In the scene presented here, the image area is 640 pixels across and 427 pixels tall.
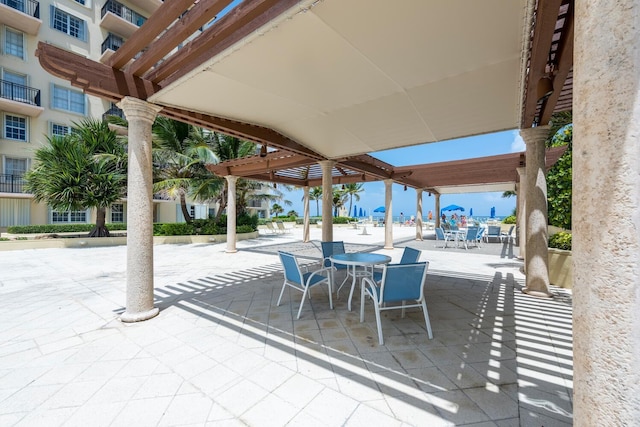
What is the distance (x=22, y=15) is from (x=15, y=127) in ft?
19.9

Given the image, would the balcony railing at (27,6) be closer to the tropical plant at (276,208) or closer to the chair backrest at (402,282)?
the chair backrest at (402,282)

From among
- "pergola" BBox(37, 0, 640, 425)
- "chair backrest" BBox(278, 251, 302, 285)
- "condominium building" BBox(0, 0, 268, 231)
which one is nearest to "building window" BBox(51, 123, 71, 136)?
"condominium building" BBox(0, 0, 268, 231)

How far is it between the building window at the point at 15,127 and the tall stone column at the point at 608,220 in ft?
77.9

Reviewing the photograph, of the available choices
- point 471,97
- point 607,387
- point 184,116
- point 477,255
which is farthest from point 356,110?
point 477,255

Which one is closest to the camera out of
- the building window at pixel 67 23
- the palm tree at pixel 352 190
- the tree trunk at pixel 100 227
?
the tree trunk at pixel 100 227

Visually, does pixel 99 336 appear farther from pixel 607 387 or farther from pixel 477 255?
pixel 477 255

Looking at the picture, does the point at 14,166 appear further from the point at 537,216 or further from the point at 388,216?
the point at 537,216

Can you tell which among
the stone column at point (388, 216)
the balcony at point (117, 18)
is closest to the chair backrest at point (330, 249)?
the stone column at point (388, 216)

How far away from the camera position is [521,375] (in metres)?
2.40

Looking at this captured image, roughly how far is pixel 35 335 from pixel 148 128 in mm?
2959

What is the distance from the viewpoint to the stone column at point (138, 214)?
12.3ft

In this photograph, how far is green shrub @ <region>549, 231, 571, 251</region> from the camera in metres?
5.54

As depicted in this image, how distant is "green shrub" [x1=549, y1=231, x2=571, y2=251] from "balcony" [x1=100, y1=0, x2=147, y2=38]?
25.6 metres

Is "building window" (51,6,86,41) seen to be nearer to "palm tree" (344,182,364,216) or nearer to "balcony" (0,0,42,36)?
"balcony" (0,0,42,36)
